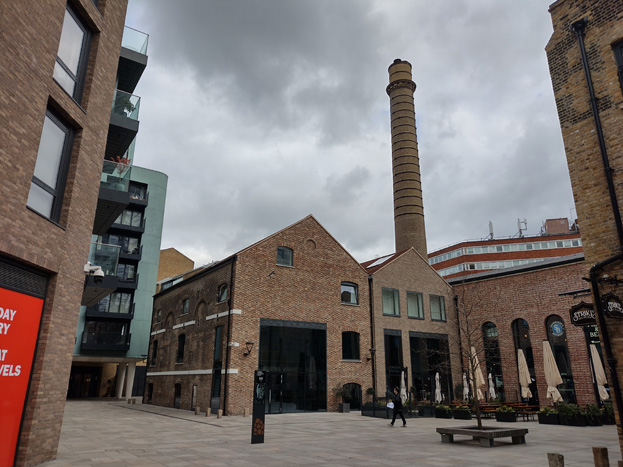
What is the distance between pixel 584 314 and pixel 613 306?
5.04 feet

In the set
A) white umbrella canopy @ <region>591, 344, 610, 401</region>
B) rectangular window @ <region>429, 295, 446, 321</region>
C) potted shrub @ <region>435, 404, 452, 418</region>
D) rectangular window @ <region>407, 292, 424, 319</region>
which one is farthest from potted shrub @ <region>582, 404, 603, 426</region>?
rectangular window @ <region>429, 295, 446, 321</region>

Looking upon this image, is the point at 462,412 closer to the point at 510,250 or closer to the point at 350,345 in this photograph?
the point at 350,345

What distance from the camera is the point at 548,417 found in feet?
62.1

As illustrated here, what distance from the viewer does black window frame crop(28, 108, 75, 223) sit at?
9526 millimetres

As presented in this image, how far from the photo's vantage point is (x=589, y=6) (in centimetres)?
1053

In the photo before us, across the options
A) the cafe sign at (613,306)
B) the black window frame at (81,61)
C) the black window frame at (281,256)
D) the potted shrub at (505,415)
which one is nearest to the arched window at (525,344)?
the potted shrub at (505,415)

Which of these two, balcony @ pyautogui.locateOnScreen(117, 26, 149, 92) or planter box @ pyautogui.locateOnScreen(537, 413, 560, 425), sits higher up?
balcony @ pyautogui.locateOnScreen(117, 26, 149, 92)

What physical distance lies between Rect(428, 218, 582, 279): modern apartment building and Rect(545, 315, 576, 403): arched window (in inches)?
1365

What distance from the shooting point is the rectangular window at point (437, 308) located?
102ft

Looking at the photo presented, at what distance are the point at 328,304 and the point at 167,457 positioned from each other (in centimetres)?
1639

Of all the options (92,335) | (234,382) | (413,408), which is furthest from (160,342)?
(413,408)

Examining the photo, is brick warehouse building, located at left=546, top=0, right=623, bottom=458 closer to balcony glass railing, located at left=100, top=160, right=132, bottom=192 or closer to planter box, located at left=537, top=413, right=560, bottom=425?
planter box, located at left=537, top=413, right=560, bottom=425

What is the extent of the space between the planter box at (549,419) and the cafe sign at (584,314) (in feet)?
35.1

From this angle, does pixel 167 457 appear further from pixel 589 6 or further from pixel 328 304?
pixel 328 304
